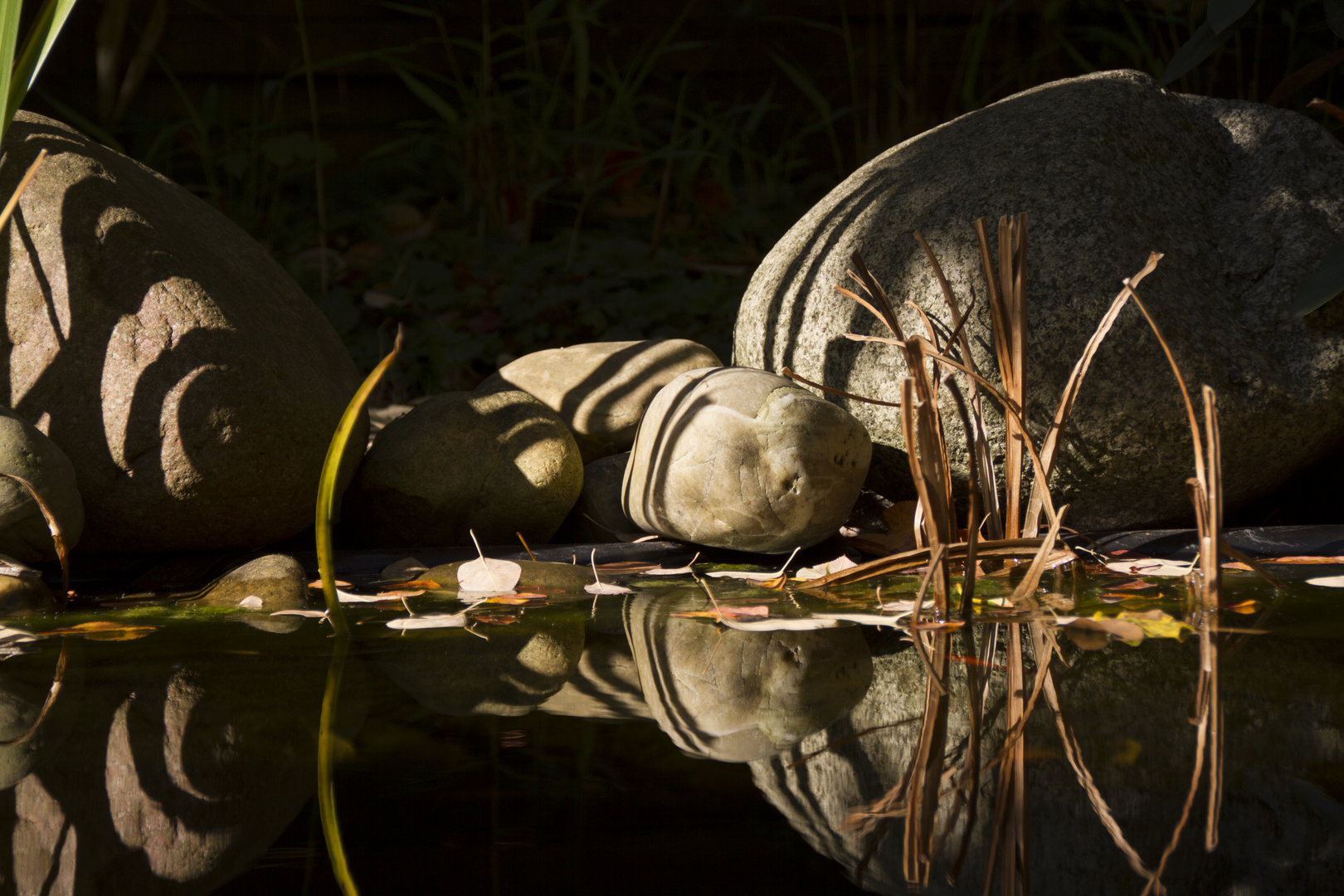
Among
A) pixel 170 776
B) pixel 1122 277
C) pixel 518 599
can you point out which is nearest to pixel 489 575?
pixel 518 599

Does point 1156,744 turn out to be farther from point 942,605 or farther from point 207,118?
point 207,118

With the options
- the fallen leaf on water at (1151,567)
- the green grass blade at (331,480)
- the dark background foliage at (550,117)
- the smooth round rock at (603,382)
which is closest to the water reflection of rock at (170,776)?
the green grass blade at (331,480)

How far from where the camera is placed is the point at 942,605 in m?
1.54

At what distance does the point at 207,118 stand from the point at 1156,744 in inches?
204

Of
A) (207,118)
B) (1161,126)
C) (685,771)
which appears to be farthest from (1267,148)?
(207,118)

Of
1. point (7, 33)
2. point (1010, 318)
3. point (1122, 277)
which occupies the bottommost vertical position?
point (1010, 318)

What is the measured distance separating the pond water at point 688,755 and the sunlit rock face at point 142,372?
0.70 m

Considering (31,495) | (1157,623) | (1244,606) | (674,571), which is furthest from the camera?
(674,571)

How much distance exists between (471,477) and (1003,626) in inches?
57.7

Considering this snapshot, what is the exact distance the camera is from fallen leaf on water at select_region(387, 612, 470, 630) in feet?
5.30

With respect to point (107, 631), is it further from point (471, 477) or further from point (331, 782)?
point (471, 477)

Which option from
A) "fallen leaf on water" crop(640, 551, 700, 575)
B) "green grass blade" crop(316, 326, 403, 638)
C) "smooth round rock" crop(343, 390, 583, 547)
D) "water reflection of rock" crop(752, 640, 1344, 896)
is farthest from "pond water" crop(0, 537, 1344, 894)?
"smooth round rock" crop(343, 390, 583, 547)

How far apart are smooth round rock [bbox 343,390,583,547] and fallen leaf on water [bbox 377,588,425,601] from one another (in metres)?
0.60

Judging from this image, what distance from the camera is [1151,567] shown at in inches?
76.5
